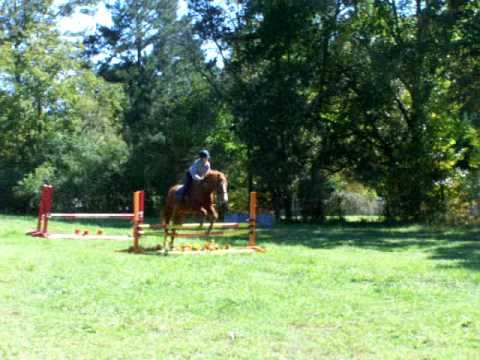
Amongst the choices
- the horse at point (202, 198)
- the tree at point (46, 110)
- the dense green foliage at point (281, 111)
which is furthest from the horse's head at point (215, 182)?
the tree at point (46, 110)

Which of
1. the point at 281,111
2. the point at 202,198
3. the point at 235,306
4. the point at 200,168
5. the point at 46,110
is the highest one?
the point at 46,110

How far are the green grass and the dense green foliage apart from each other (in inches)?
603

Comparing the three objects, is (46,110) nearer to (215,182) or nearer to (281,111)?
(281,111)

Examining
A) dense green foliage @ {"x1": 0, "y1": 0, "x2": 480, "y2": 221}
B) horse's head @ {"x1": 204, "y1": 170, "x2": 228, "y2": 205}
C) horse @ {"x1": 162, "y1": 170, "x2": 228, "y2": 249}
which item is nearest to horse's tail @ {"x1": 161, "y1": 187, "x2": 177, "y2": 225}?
horse @ {"x1": 162, "y1": 170, "x2": 228, "y2": 249}

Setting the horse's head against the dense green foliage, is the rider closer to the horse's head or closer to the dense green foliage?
the horse's head

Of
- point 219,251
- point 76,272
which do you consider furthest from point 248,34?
point 76,272

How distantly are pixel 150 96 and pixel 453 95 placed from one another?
2319 cm

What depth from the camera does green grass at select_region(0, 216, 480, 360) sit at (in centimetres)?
645

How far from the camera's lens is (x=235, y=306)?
8.45 metres

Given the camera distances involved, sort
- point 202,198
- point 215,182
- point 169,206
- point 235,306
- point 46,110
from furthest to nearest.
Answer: point 46,110 → point 169,206 → point 202,198 → point 215,182 → point 235,306

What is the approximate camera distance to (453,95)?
25.7 metres

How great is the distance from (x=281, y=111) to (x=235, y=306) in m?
23.2

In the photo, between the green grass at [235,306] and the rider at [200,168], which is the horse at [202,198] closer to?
the rider at [200,168]

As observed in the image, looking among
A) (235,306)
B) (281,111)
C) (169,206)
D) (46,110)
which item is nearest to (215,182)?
(169,206)
